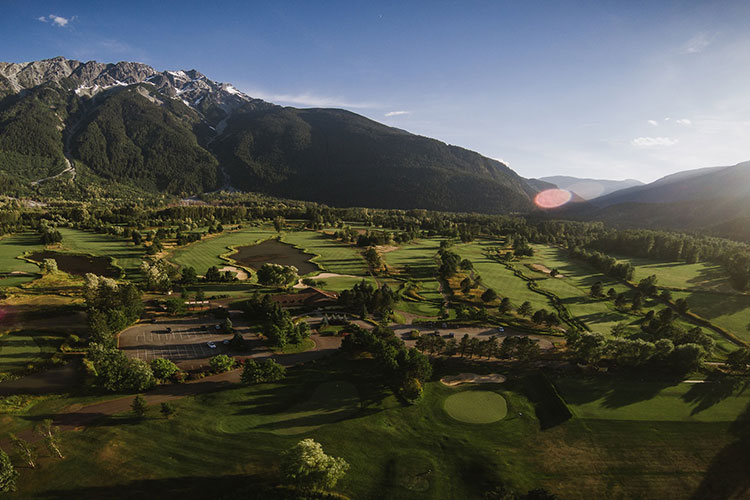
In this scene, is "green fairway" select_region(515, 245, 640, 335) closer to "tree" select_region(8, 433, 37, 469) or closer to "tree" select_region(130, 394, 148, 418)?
"tree" select_region(130, 394, 148, 418)

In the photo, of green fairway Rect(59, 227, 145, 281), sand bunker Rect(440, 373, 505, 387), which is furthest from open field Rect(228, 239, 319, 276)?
sand bunker Rect(440, 373, 505, 387)

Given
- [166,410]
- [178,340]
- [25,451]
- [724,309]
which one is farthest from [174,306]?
[724,309]

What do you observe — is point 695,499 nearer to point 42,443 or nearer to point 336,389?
point 336,389

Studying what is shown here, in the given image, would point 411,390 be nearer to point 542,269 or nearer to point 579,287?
point 579,287

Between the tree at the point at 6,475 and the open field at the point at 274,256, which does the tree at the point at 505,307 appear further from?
the tree at the point at 6,475

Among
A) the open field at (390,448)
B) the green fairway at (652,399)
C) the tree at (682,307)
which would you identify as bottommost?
the open field at (390,448)

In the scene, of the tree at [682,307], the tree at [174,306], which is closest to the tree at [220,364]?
the tree at [174,306]
